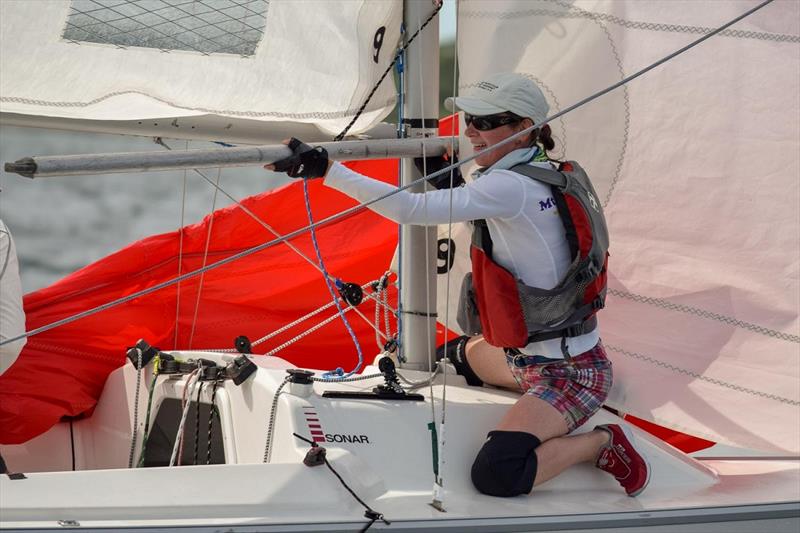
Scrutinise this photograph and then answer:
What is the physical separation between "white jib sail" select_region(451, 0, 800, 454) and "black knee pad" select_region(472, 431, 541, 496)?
0.48 meters

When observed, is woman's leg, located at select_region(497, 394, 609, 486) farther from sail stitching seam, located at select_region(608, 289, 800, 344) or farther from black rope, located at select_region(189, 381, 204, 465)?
black rope, located at select_region(189, 381, 204, 465)

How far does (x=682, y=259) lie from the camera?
2.50 meters

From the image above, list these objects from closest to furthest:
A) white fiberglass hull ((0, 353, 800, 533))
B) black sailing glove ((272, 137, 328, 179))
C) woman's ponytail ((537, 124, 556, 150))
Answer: white fiberglass hull ((0, 353, 800, 533)), black sailing glove ((272, 137, 328, 179)), woman's ponytail ((537, 124, 556, 150))

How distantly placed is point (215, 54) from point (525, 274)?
2.60 feet

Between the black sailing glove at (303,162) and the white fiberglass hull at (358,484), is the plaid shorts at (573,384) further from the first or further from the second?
the black sailing glove at (303,162)

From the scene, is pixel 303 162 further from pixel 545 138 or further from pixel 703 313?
pixel 703 313

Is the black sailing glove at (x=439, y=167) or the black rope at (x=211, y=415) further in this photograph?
the black sailing glove at (x=439, y=167)

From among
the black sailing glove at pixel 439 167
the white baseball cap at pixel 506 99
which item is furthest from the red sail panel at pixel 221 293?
the white baseball cap at pixel 506 99

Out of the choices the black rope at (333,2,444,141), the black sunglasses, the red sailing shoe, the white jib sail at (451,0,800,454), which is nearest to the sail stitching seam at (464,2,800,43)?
the white jib sail at (451,0,800,454)

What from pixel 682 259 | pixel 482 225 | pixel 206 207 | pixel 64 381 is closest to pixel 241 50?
pixel 482 225

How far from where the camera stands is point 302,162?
1.93 metres

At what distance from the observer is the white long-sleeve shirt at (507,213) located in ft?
6.64

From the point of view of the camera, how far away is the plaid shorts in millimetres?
2137

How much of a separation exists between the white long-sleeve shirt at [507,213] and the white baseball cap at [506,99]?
0.10 metres
